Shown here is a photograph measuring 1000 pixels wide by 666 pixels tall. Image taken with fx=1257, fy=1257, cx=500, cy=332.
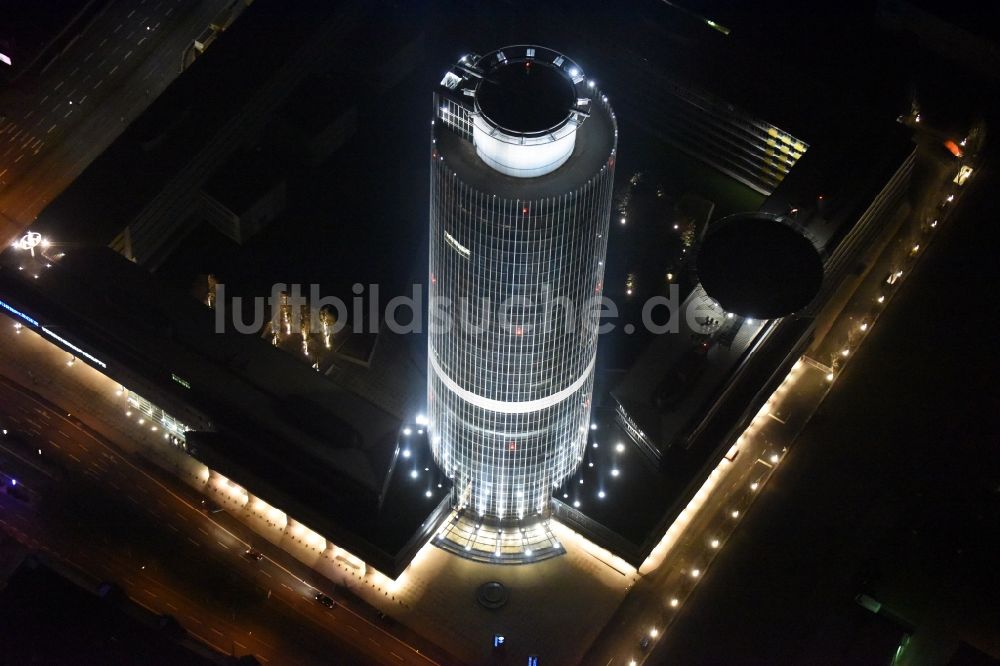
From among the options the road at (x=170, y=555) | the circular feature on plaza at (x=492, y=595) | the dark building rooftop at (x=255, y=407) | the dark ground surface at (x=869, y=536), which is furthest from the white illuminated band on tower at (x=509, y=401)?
the dark ground surface at (x=869, y=536)

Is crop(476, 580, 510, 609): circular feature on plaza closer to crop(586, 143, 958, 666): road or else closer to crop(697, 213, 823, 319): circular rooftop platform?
crop(586, 143, 958, 666): road

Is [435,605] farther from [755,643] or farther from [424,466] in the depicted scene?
[755,643]

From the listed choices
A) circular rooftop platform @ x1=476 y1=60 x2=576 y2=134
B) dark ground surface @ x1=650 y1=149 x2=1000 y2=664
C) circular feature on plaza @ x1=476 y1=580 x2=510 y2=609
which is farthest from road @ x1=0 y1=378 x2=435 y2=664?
circular rooftop platform @ x1=476 y1=60 x2=576 y2=134

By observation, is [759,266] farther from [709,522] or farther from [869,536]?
[869,536]

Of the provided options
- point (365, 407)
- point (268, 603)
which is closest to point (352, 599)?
point (268, 603)

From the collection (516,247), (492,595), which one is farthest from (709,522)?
(516,247)

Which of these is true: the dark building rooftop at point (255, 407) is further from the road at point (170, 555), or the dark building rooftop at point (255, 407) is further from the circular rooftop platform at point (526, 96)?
the circular rooftop platform at point (526, 96)
